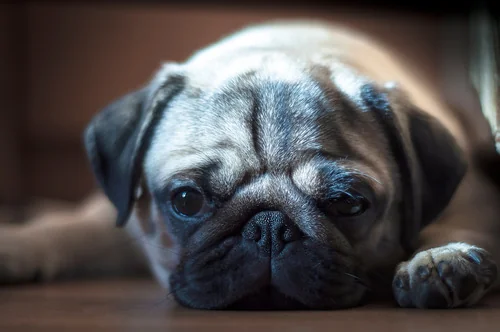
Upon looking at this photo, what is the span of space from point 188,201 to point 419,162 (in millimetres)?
690

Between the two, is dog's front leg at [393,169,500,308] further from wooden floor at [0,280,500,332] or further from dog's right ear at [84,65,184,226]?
dog's right ear at [84,65,184,226]

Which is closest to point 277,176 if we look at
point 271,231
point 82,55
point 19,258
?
point 271,231

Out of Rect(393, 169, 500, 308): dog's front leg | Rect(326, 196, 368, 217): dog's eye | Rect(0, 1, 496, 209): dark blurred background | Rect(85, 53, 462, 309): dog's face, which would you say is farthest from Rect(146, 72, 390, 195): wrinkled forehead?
Rect(0, 1, 496, 209): dark blurred background

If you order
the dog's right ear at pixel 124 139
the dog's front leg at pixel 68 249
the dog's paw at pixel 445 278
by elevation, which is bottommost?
the dog's front leg at pixel 68 249

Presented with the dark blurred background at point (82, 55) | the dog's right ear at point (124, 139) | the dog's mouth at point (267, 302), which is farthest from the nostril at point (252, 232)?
the dark blurred background at point (82, 55)

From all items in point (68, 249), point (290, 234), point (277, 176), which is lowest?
point (68, 249)

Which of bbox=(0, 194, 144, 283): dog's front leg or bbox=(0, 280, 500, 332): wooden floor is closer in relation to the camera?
bbox=(0, 280, 500, 332): wooden floor

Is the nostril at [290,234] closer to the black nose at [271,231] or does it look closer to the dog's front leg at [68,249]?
the black nose at [271,231]

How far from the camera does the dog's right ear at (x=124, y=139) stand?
2271mm

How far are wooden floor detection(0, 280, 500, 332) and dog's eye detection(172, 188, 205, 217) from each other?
0.26 metres

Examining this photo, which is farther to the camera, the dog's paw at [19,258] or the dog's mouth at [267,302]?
the dog's paw at [19,258]

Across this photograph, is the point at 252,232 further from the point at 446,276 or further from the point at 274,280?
the point at 446,276

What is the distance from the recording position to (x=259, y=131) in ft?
6.65

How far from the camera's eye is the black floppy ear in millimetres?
2162
